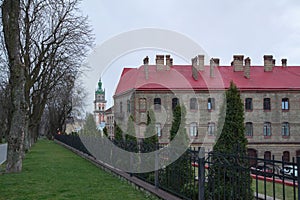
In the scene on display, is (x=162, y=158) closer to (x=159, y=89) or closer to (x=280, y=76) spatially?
(x=159, y=89)

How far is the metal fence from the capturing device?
5410 mm

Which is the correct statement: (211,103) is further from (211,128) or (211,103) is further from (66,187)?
(66,187)

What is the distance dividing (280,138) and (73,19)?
26358 millimetres

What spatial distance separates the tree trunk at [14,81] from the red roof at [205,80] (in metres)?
23.3

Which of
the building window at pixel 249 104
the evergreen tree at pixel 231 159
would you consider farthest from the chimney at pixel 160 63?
the evergreen tree at pixel 231 159

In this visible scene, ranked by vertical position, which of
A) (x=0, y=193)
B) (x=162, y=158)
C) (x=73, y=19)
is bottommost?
(x=0, y=193)

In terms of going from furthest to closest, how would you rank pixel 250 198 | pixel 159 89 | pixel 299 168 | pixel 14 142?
pixel 159 89, pixel 14 142, pixel 250 198, pixel 299 168

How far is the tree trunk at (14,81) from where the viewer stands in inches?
581

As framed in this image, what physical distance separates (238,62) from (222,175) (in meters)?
36.2

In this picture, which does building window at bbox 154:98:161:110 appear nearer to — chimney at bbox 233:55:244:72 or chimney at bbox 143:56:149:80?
chimney at bbox 143:56:149:80

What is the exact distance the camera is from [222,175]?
740 centimetres

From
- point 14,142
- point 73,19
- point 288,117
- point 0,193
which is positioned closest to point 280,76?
point 288,117

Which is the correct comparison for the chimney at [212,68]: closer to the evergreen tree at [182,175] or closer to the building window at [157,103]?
the building window at [157,103]

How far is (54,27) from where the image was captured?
22812 millimetres
